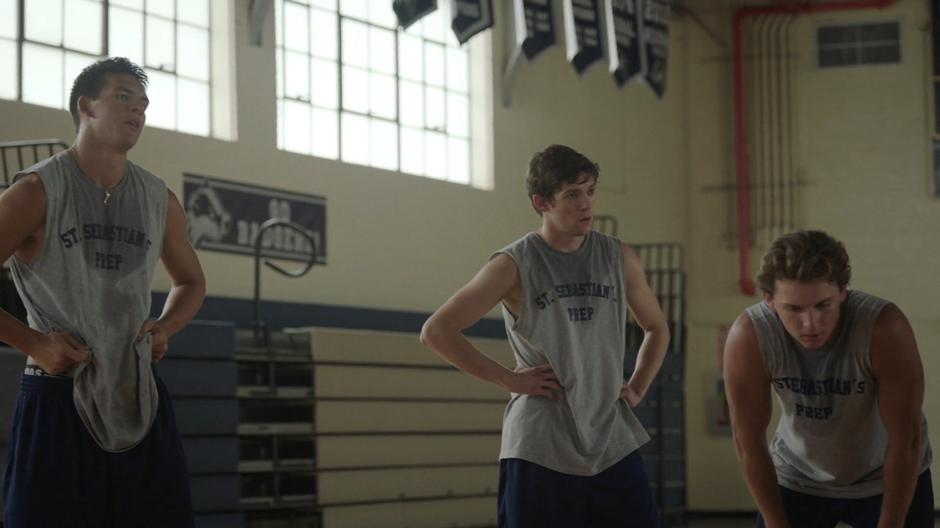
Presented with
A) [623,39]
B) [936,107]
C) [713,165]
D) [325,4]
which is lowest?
[713,165]

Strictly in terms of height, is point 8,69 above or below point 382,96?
below

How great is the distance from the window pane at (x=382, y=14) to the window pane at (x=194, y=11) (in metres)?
1.68

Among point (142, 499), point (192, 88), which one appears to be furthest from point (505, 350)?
point (142, 499)

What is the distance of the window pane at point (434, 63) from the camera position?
11.3 meters

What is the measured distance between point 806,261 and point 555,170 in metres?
0.84

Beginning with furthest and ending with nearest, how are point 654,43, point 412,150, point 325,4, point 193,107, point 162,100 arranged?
Result: point 654,43, point 412,150, point 325,4, point 193,107, point 162,100

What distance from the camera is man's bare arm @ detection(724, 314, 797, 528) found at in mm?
3232

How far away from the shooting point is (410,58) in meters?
11.1

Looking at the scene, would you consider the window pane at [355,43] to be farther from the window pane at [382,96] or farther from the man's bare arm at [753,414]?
the man's bare arm at [753,414]

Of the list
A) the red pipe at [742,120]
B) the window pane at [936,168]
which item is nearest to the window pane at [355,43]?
the red pipe at [742,120]

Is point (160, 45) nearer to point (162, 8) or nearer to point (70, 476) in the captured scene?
point (162, 8)

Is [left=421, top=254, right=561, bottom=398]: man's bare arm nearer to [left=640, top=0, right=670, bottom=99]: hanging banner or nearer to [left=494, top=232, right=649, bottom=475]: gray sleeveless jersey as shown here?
[left=494, top=232, right=649, bottom=475]: gray sleeveless jersey

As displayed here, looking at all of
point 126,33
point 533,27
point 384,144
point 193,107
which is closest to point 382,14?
point 384,144

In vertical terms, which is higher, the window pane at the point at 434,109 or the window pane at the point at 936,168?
the window pane at the point at 434,109
